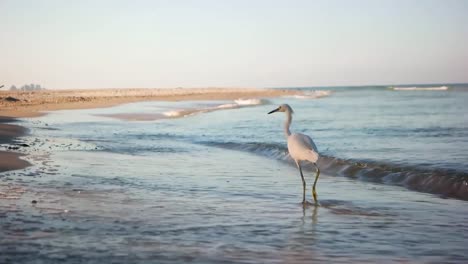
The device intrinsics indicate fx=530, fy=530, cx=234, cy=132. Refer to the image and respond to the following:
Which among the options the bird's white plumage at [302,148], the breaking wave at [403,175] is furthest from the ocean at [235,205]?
the bird's white plumage at [302,148]

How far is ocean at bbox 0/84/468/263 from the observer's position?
5.14 m

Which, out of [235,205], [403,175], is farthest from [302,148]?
[403,175]

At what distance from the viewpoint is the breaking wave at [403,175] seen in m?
9.26

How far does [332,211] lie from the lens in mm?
7328

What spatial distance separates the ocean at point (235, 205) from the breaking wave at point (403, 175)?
23 millimetres

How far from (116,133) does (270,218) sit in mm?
14639

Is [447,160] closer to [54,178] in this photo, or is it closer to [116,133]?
[54,178]

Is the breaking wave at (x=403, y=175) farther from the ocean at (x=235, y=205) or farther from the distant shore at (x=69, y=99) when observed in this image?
the distant shore at (x=69, y=99)

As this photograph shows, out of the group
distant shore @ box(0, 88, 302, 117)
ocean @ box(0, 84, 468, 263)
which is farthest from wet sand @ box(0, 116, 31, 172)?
distant shore @ box(0, 88, 302, 117)

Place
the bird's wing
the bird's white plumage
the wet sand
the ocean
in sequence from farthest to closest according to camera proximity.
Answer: the wet sand → the bird's wing → the bird's white plumage → the ocean

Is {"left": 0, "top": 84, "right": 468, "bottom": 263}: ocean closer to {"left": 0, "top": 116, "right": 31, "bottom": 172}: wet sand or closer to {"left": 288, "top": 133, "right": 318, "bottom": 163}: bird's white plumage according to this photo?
{"left": 0, "top": 116, "right": 31, "bottom": 172}: wet sand

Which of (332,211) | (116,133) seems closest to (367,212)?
(332,211)

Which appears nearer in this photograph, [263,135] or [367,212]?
[367,212]

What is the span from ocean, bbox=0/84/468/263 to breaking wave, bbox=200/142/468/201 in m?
0.02
